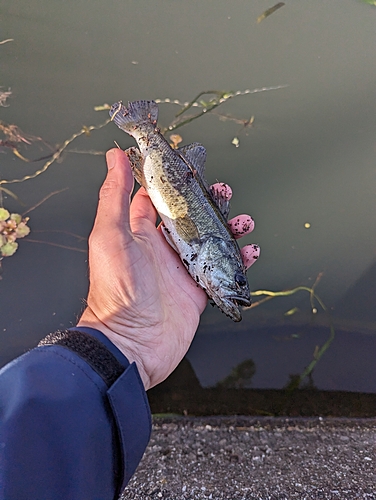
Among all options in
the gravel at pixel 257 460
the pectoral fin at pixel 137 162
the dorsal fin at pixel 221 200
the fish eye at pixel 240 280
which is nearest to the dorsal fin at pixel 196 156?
the dorsal fin at pixel 221 200

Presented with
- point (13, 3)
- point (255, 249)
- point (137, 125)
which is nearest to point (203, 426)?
point (255, 249)

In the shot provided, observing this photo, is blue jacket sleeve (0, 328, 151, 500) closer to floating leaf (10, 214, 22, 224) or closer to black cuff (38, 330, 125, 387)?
black cuff (38, 330, 125, 387)

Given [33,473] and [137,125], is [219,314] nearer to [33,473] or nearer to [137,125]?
[137,125]

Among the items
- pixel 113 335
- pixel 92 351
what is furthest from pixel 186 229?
pixel 92 351

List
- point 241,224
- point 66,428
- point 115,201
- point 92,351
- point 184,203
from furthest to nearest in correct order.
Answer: point 241,224 < point 184,203 < point 115,201 < point 92,351 < point 66,428

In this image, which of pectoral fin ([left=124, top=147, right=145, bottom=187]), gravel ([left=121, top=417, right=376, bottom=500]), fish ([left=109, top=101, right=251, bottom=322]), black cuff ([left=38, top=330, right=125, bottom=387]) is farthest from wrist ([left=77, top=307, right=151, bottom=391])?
gravel ([left=121, top=417, right=376, bottom=500])

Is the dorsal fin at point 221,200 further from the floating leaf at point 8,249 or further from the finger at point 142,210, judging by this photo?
the floating leaf at point 8,249

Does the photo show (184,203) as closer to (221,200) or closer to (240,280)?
(221,200)
